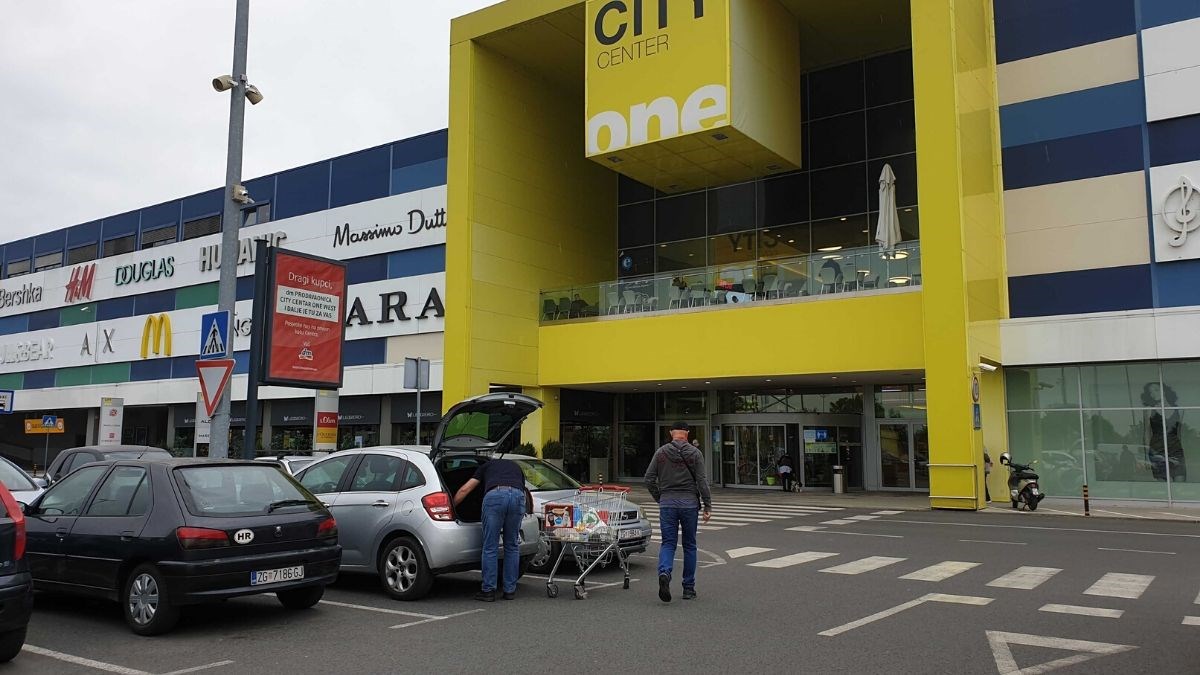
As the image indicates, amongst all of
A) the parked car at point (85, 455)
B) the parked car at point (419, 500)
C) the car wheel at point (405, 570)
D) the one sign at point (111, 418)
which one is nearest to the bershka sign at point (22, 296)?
the one sign at point (111, 418)

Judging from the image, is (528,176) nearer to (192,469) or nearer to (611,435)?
(611,435)

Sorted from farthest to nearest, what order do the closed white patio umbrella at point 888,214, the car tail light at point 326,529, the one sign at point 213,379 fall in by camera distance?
the closed white patio umbrella at point 888,214 < the one sign at point 213,379 < the car tail light at point 326,529

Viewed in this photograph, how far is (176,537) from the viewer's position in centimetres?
698

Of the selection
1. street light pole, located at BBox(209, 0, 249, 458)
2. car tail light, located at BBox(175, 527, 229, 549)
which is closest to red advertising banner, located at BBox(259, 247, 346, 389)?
street light pole, located at BBox(209, 0, 249, 458)

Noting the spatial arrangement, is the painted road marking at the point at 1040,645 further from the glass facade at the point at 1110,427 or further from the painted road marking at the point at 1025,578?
the glass facade at the point at 1110,427

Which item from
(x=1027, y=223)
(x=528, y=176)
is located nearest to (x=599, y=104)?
(x=528, y=176)

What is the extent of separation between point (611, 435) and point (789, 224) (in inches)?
384

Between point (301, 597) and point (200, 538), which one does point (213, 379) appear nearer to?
point (301, 597)

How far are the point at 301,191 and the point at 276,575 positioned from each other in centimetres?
3210

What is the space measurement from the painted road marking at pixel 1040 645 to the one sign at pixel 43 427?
142 feet

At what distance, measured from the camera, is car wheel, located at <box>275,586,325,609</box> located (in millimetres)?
8172

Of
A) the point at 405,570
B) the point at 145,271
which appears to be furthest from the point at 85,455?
the point at 145,271

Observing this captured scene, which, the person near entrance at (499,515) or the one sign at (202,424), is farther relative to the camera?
the one sign at (202,424)

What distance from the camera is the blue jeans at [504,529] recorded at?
8.67 meters
